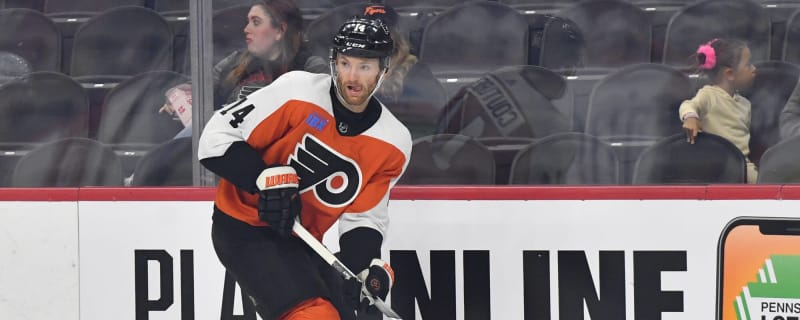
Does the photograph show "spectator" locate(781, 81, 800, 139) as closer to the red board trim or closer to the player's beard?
the red board trim

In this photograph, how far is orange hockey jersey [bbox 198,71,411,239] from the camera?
353 centimetres

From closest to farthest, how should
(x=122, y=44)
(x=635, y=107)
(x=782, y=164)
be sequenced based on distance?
(x=782, y=164)
(x=635, y=107)
(x=122, y=44)

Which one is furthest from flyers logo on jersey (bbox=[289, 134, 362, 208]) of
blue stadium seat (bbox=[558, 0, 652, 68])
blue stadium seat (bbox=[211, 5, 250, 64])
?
blue stadium seat (bbox=[558, 0, 652, 68])

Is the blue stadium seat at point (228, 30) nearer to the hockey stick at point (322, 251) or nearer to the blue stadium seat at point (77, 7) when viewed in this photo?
the blue stadium seat at point (77, 7)

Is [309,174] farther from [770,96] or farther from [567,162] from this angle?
[770,96]

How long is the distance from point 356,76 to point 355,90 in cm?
4

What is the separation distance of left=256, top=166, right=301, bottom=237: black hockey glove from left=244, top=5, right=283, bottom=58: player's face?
749mm

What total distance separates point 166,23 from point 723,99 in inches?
65.6

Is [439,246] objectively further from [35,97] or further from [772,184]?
[35,97]

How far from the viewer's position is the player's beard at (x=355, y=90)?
349 centimetres

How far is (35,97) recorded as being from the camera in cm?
436

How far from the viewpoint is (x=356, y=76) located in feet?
11.4

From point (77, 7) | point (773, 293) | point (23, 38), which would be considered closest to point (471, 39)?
point (773, 293)

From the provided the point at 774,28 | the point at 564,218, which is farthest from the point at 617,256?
the point at 774,28
